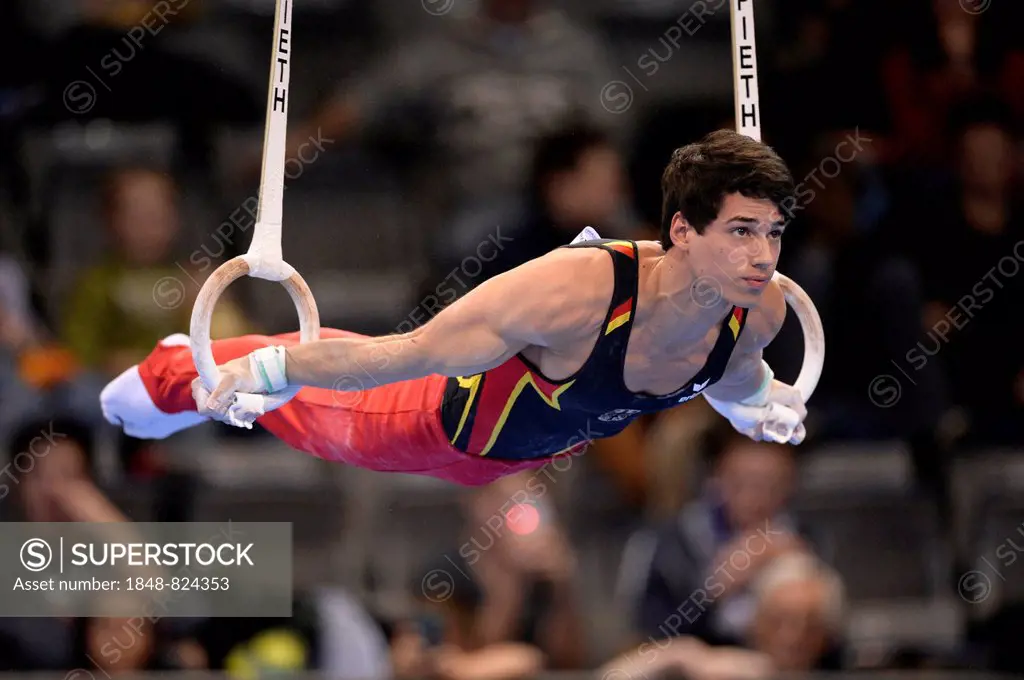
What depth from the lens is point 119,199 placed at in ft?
18.6

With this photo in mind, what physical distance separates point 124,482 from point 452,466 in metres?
2.30

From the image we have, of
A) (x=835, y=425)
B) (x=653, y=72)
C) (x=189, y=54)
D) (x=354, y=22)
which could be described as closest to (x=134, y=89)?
(x=189, y=54)

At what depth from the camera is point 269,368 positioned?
10.4 ft

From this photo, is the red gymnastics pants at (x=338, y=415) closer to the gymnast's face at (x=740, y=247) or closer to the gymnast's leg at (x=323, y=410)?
the gymnast's leg at (x=323, y=410)

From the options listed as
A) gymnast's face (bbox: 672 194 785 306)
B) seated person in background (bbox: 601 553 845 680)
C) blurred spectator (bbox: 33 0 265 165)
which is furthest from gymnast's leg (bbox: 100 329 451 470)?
blurred spectator (bbox: 33 0 265 165)

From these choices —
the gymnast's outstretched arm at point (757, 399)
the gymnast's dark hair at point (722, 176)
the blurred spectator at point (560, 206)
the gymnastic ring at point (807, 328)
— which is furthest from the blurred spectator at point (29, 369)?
the gymnast's dark hair at point (722, 176)

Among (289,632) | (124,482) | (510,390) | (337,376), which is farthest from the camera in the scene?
(124,482)

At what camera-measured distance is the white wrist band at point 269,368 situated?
125 inches

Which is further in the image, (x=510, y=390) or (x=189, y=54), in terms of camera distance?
(x=189, y=54)

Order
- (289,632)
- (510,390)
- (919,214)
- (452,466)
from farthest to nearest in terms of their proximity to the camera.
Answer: (919,214), (289,632), (452,466), (510,390)

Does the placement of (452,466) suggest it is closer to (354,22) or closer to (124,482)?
(124,482)

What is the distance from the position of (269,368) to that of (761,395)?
1.38 meters

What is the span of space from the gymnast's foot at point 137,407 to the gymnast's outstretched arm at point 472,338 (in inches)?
23.3

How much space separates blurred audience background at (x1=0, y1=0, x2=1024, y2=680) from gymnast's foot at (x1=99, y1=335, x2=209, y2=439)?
1590mm
